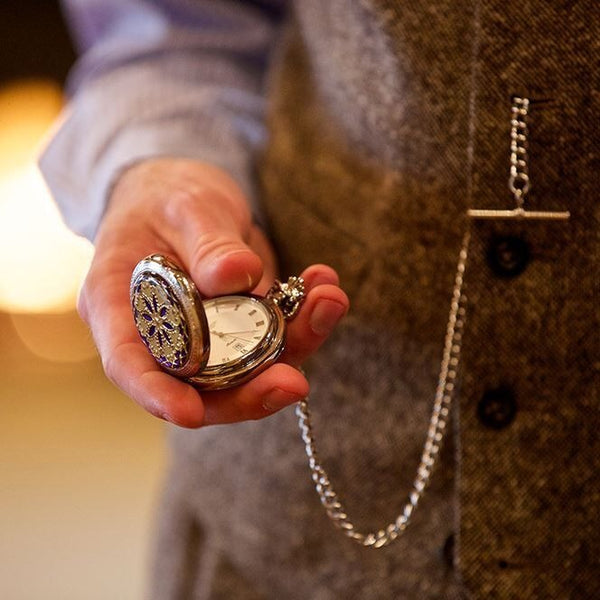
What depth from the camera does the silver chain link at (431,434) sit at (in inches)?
23.8

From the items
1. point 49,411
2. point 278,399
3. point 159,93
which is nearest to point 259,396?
point 278,399

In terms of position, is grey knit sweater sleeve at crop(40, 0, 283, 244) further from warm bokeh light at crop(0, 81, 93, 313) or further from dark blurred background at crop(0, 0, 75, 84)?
warm bokeh light at crop(0, 81, 93, 313)

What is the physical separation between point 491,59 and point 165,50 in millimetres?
422

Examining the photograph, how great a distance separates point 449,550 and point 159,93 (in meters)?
0.50

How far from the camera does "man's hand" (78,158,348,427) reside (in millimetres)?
469

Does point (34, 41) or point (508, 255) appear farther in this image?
point (34, 41)

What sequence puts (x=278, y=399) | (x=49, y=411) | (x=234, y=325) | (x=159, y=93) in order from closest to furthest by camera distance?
(x=278, y=399) < (x=234, y=325) < (x=159, y=93) < (x=49, y=411)

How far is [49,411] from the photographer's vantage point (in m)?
2.24

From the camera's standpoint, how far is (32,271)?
Result: 8.18 feet

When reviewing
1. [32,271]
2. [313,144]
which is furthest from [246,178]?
[32,271]

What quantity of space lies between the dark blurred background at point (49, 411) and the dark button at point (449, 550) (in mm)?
1298

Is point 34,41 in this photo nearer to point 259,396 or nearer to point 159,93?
point 159,93

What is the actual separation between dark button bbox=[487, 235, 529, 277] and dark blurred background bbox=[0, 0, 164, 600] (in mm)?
1346

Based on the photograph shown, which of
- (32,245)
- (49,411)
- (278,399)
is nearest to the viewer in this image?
(278,399)
